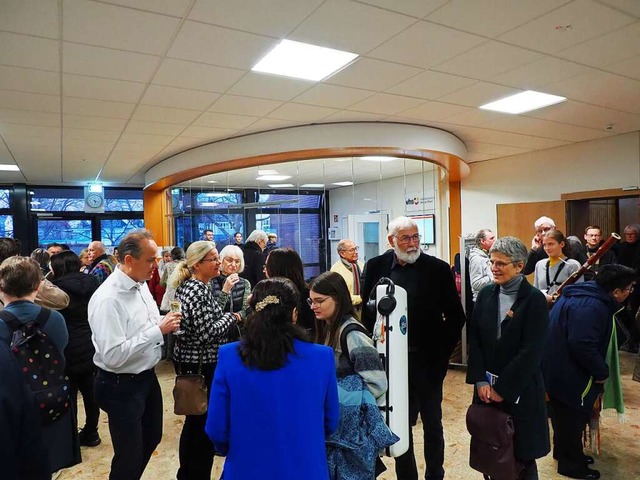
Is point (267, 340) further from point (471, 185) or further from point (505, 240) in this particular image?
point (471, 185)

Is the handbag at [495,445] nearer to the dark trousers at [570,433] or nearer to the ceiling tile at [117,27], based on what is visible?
the dark trousers at [570,433]

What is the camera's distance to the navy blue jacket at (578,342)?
2588mm

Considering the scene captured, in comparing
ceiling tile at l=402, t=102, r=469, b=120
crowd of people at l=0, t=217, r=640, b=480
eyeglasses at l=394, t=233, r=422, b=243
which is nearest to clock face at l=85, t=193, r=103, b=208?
crowd of people at l=0, t=217, r=640, b=480

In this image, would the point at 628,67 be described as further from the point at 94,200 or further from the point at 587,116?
the point at 94,200

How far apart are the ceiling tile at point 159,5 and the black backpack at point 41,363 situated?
171 cm

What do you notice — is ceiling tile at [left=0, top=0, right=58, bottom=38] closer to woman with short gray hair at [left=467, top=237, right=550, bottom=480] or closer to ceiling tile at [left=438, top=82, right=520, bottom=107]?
woman with short gray hair at [left=467, top=237, right=550, bottom=480]

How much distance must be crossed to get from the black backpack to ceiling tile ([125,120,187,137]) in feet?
12.1

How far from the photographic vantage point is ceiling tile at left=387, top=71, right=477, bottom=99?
3.87 metres

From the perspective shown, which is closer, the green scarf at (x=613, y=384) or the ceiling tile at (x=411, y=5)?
the ceiling tile at (x=411, y=5)

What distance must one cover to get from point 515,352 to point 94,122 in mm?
4896

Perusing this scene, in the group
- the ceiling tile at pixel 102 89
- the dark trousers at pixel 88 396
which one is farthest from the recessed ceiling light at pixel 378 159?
the dark trousers at pixel 88 396

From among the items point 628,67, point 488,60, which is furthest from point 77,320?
point 628,67

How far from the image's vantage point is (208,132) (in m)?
5.76

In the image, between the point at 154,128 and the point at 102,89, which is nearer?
the point at 102,89
